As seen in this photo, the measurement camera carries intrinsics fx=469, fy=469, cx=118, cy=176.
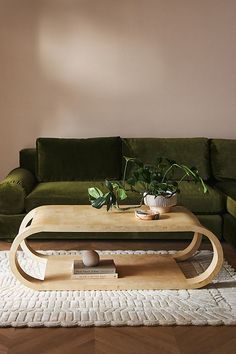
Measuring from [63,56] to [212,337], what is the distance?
3211mm

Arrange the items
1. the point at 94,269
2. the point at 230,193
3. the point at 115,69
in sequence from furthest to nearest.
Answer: the point at 115,69 < the point at 230,193 < the point at 94,269

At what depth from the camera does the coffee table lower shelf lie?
2816mm

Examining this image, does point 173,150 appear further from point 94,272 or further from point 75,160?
point 94,272

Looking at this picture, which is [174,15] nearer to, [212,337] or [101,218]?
[101,218]

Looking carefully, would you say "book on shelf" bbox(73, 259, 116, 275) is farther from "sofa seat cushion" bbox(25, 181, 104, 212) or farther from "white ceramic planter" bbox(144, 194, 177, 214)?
"sofa seat cushion" bbox(25, 181, 104, 212)

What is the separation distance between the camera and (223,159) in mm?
4383

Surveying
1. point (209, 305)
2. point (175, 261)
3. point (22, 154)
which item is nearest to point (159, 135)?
point (22, 154)

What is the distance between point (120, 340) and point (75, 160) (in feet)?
7.48

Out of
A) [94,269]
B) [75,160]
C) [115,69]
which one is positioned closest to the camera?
[94,269]

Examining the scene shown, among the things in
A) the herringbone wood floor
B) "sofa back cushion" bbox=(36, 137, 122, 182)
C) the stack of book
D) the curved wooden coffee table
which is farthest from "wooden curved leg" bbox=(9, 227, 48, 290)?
"sofa back cushion" bbox=(36, 137, 122, 182)

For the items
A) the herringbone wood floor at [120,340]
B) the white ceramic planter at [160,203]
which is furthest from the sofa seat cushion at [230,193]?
the herringbone wood floor at [120,340]

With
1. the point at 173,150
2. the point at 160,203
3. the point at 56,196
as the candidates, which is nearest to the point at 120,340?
the point at 160,203

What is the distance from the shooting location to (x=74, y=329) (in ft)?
7.69

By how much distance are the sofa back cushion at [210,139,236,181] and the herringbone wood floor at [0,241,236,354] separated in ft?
7.09
